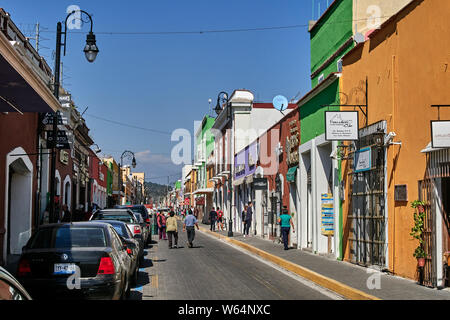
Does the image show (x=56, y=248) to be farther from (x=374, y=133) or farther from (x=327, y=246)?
(x=327, y=246)

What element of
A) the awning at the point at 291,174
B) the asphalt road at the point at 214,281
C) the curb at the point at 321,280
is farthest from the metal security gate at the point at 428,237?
the awning at the point at 291,174

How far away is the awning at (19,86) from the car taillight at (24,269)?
13.1 ft

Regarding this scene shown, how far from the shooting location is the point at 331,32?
23422 millimetres

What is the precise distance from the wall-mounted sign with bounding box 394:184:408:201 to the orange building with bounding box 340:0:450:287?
0.08 ft

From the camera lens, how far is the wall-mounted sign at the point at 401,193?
13.1 m

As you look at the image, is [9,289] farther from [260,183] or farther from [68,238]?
[260,183]

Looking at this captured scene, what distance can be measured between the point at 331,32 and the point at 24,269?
59.1 ft

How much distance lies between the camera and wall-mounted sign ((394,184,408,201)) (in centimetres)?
1307

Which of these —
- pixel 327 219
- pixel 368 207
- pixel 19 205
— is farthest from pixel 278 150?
pixel 19 205

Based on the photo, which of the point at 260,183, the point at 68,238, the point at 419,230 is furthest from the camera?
the point at 260,183

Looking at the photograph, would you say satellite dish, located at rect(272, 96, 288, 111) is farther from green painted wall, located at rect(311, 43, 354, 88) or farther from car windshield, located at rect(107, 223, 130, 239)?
car windshield, located at rect(107, 223, 130, 239)

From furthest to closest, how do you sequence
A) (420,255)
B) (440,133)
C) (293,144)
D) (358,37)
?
(293,144) < (358,37) < (420,255) < (440,133)

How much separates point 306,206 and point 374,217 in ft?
23.1

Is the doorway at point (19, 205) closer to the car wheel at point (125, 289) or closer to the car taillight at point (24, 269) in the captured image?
the car wheel at point (125, 289)
